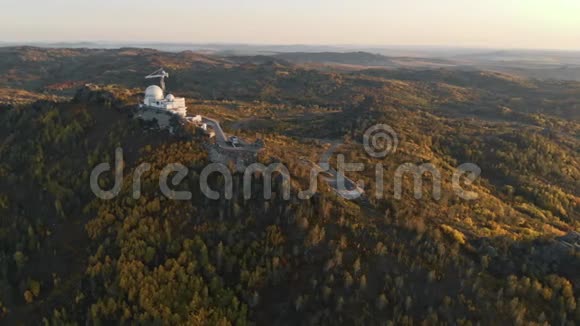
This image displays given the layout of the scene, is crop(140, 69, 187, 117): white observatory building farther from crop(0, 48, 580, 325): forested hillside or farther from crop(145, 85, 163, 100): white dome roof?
crop(0, 48, 580, 325): forested hillside

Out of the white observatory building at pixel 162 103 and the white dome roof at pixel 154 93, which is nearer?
the white observatory building at pixel 162 103

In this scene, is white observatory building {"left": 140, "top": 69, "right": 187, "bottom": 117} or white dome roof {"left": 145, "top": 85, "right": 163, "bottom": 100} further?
white dome roof {"left": 145, "top": 85, "right": 163, "bottom": 100}

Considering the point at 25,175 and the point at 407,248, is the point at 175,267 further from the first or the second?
the point at 25,175

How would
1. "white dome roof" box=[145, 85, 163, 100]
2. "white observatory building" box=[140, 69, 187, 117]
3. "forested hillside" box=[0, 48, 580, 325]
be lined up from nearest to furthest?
"forested hillside" box=[0, 48, 580, 325] < "white observatory building" box=[140, 69, 187, 117] < "white dome roof" box=[145, 85, 163, 100]

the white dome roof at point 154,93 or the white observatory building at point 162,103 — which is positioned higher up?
the white dome roof at point 154,93

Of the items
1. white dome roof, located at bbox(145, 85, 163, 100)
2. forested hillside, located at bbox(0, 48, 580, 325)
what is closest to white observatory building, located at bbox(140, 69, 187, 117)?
white dome roof, located at bbox(145, 85, 163, 100)

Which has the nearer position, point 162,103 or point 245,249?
point 245,249

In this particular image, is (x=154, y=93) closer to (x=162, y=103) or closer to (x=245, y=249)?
(x=162, y=103)

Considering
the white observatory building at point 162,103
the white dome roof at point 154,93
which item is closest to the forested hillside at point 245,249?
the white observatory building at point 162,103

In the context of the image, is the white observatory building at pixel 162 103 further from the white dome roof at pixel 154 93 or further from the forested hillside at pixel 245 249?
the forested hillside at pixel 245 249

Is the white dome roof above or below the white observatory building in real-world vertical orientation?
above

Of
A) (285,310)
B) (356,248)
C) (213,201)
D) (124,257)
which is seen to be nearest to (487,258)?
(356,248)

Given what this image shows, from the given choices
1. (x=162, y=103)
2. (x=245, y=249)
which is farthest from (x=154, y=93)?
(x=245, y=249)
